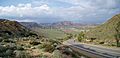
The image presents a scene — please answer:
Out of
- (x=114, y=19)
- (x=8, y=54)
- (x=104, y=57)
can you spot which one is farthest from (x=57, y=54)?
(x=114, y=19)

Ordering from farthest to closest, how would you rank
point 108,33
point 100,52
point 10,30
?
point 108,33 → point 10,30 → point 100,52

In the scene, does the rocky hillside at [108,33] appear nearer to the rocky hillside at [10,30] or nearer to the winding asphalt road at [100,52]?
the rocky hillside at [10,30]

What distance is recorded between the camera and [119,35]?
61.6 m

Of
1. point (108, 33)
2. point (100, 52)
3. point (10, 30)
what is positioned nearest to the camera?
point (100, 52)

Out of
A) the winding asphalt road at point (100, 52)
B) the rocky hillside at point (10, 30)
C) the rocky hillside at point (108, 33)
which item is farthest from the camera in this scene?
the rocky hillside at point (108, 33)

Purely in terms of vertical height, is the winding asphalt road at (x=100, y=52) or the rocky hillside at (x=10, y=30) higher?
the rocky hillside at (x=10, y=30)

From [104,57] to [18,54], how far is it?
18.5 metres

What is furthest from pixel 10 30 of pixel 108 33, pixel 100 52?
pixel 108 33

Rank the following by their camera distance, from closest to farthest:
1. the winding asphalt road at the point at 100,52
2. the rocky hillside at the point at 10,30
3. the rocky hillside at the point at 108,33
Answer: the winding asphalt road at the point at 100,52 < the rocky hillside at the point at 10,30 < the rocky hillside at the point at 108,33

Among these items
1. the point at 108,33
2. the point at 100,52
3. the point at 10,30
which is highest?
the point at 10,30

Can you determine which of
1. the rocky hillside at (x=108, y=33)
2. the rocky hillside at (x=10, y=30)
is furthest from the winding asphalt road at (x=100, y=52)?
the rocky hillside at (x=108, y=33)

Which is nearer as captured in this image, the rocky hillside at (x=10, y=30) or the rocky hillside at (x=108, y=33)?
the rocky hillside at (x=10, y=30)

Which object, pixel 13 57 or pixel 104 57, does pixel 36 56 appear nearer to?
pixel 13 57

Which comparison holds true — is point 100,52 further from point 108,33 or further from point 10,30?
point 108,33
